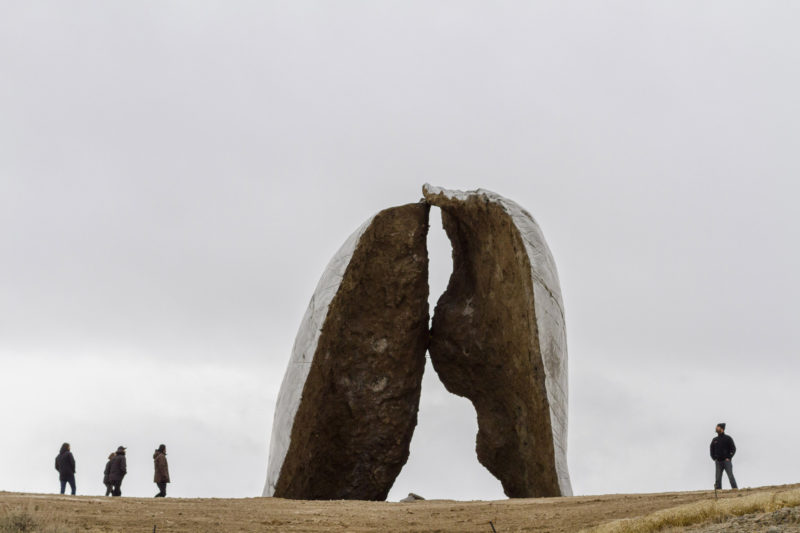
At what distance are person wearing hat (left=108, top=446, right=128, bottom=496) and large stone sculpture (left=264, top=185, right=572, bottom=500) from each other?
204 centimetres

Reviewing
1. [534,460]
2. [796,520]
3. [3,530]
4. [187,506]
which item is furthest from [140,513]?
[534,460]

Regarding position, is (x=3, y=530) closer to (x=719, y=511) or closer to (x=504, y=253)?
(x=719, y=511)

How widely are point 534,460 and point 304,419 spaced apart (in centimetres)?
262

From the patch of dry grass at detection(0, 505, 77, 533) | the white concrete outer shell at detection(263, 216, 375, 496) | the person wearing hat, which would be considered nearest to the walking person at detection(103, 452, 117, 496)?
the person wearing hat

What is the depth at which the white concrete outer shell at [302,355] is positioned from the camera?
10.3 meters

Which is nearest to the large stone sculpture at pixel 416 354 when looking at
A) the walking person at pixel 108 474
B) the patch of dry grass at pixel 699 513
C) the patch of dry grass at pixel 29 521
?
the walking person at pixel 108 474

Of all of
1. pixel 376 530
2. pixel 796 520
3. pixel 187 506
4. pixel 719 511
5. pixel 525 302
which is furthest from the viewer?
pixel 525 302

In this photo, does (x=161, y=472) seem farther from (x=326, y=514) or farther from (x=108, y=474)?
(x=326, y=514)

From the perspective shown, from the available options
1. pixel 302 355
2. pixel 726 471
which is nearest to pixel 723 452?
pixel 726 471

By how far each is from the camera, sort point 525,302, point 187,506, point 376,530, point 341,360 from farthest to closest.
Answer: point 341,360, point 525,302, point 187,506, point 376,530

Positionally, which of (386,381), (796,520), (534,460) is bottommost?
(796,520)

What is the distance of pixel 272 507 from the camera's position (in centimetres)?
770

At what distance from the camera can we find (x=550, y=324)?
32.7ft

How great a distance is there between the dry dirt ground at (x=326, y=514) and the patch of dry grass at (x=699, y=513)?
0.38 m
